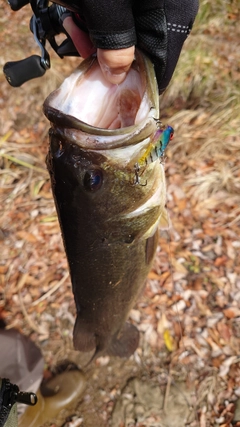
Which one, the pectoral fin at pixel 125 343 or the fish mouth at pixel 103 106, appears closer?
the fish mouth at pixel 103 106

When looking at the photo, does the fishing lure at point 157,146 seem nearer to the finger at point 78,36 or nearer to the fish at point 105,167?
the fish at point 105,167

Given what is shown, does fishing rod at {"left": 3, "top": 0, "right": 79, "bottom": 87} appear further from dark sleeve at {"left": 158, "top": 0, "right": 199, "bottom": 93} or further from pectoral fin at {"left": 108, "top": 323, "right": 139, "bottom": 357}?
pectoral fin at {"left": 108, "top": 323, "right": 139, "bottom": 357}

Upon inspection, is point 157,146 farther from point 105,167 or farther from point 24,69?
point 24,69

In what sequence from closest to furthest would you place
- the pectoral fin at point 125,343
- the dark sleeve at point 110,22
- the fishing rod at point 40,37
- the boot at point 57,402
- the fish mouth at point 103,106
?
the dark sleeve at point 110,22 → the fish mouth at point 103,106 → the fishing rod at point 40,37 → the pectoral fin at point 125,343 → the boot at point 57,402

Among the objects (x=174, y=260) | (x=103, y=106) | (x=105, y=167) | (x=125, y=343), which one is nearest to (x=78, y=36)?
(x=103, y=106)

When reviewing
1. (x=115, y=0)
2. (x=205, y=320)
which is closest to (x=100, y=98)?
(x=115, y=0)

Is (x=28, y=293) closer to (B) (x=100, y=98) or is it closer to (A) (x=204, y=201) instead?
(A) (x=204, y=201)

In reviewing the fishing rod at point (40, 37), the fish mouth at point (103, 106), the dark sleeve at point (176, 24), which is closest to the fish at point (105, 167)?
the fish mouth at point (103, 106)
